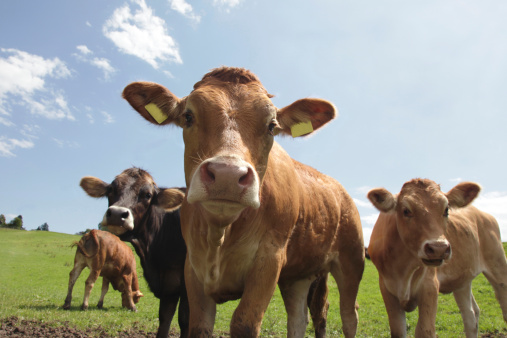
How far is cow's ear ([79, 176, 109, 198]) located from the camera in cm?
672

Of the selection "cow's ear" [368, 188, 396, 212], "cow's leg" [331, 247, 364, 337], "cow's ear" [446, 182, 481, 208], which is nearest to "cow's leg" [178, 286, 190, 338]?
"cow's leg" [331, 247, 364, 337]

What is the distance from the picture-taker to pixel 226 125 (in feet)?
9.26

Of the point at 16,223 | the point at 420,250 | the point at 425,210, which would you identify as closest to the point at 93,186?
the point at 420,250

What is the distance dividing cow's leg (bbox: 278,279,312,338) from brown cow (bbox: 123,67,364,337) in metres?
0.69

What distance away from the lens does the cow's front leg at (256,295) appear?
283 cm

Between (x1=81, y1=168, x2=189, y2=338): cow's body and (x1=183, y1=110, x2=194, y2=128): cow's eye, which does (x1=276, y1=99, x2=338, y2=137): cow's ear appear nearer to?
(x1=183, y1=110, x2=194, y2=128): cow's eye

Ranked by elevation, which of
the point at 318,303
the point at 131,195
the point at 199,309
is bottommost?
the point at 199,309

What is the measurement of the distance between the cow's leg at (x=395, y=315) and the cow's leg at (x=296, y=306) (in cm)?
188

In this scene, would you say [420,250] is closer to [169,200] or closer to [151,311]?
[169,200]

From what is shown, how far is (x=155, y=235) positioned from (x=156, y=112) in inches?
126

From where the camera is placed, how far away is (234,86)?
3275 millimetres

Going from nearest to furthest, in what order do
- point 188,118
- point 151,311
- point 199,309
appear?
1. point 188,118
2. point 199,309
3. point 151,311

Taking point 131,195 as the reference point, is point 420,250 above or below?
below

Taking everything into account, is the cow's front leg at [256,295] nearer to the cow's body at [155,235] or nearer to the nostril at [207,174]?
the nostril at [207,174]
